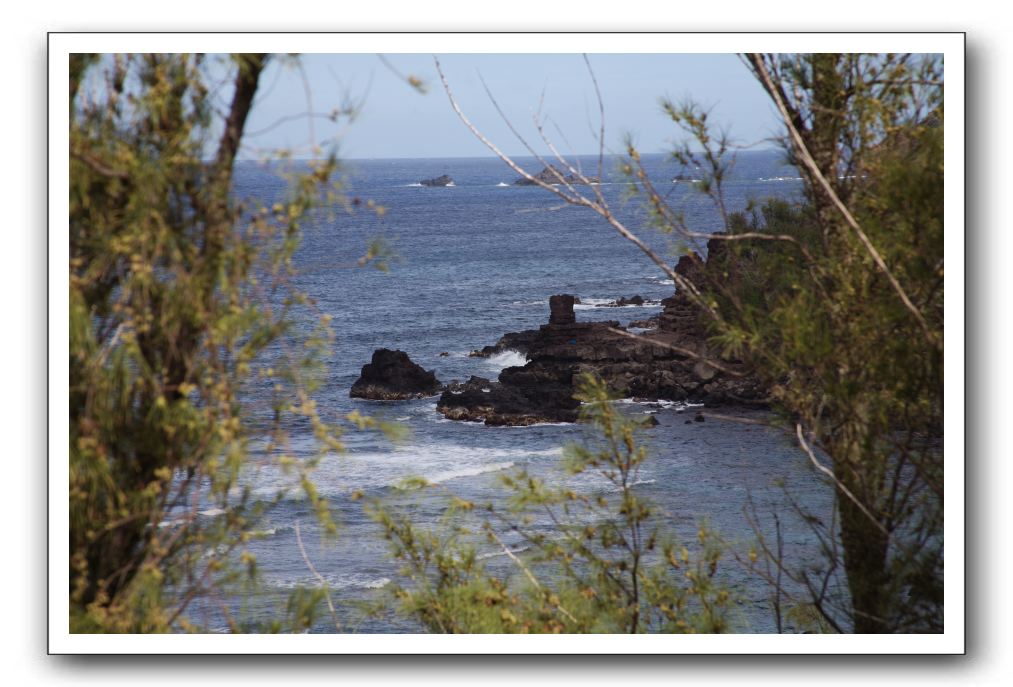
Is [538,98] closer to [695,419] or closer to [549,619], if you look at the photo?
[549,619]

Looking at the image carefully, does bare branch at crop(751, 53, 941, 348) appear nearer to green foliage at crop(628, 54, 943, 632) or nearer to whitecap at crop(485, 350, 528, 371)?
green foliage at crop(628, 54, 943, 632)

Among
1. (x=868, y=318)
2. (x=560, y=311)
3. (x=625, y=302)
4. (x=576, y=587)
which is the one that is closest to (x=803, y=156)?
(x=868, y=318)

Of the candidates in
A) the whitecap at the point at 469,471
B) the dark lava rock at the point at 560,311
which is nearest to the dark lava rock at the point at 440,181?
the dark lava rock at the point at 560,311

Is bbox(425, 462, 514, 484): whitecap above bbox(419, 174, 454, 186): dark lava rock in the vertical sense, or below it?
below

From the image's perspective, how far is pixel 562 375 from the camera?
58.1 feet

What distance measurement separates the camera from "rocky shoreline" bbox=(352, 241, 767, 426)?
16.6 m

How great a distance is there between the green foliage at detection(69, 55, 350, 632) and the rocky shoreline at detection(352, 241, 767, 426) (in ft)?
45.2

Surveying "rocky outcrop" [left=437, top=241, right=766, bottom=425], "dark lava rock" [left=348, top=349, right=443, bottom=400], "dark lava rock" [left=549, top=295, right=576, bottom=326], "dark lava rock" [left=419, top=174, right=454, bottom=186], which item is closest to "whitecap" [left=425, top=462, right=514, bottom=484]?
"rocky outcrop" [left=437, top=241, right=766, bottom=425]

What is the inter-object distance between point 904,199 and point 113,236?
179cm

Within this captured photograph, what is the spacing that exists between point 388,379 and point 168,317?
15809 mm

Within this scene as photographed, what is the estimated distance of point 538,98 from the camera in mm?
2818

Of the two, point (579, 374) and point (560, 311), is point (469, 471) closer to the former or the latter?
point (579, 374)

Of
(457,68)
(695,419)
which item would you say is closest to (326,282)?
(695,419)
